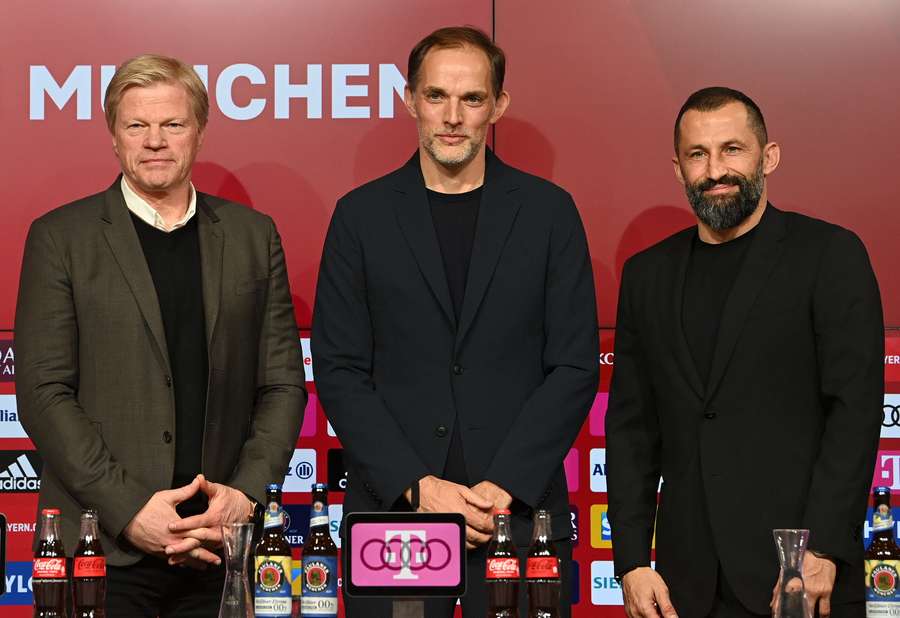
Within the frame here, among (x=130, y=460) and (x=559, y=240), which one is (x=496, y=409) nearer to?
(x=559, y=240)

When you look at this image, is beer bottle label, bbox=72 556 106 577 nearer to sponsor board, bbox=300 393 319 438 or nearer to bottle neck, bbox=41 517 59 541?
bottle neck, bbox=41 517 59 541

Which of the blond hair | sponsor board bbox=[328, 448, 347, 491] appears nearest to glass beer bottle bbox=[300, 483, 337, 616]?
the blond hair

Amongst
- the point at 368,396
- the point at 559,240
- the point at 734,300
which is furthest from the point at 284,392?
the point at 734,300

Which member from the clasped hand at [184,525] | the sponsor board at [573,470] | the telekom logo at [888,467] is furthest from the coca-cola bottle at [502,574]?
the telekom logo at [888,467]

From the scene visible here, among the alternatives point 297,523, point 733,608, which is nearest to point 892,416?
point 733,608

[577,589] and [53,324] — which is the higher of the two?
[53,324]

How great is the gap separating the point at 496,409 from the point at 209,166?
1590mm

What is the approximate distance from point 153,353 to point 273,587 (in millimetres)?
840

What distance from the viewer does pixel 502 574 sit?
2.23 meters

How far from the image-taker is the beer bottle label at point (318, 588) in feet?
7.52

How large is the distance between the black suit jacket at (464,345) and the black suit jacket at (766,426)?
21 cm

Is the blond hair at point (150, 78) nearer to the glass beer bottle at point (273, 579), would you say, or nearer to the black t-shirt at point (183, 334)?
the black t-shirt at point (183, 334)

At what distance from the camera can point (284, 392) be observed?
122 inches

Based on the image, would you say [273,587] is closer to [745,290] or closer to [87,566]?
[87,566]
